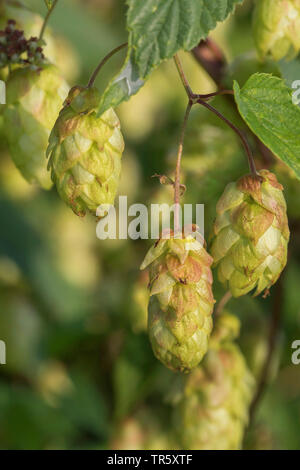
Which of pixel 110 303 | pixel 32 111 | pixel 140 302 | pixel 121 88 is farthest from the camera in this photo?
pixel 110 303

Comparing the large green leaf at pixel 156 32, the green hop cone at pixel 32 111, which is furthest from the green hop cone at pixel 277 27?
the green hop cone at pixel 32 111

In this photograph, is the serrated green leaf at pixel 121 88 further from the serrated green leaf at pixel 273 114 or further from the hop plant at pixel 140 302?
the hop plant at pixel 140 302

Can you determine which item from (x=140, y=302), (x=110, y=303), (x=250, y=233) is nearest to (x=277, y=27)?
(x=250, y=233)

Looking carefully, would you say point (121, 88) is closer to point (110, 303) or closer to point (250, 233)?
point (250, 233)

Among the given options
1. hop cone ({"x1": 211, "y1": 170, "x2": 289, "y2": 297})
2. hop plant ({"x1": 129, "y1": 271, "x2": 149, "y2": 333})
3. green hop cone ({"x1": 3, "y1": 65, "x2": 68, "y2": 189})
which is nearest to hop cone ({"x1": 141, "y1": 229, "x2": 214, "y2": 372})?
hop cone ({"x1": 211, "y1": 170, "x2": 289, "y2": 297})

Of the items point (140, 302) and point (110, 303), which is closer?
point (140, 302)

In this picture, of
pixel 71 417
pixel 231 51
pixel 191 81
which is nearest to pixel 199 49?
pixel 71 417
